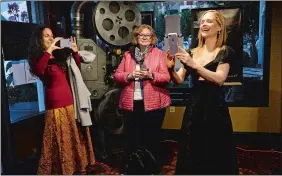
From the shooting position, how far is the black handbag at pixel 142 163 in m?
2.61

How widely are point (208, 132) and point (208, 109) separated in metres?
0.19

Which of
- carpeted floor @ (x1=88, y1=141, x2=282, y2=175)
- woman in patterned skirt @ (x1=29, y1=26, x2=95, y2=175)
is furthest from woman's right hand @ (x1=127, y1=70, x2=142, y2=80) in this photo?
carpeted floor @ (x1=88, y1=141, x2=282, y2=175)

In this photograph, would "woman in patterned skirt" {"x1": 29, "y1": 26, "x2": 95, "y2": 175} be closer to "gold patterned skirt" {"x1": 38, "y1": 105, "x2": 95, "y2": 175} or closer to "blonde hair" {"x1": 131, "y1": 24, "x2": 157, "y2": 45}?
"gold patterned skirt" {"x1": 38, "y1": 105, "x2": 95, "y2": 175}

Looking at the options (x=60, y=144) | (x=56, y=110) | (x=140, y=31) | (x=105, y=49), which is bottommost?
(x=60, y=144)

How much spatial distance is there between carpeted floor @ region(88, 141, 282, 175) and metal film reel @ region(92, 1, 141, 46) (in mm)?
1278

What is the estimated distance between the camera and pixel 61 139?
8.39ft

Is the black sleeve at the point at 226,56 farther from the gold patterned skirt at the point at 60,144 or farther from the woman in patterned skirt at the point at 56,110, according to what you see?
the gold patterned skirt at the point at 60,144

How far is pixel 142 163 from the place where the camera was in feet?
8.55

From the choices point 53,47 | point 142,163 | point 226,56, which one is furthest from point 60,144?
point 226,56

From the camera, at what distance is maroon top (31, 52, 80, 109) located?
Answer: 245 cm

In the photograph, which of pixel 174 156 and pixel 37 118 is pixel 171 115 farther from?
pixel 37 118

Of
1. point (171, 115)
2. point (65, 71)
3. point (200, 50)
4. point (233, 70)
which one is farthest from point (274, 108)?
point (65, 71)

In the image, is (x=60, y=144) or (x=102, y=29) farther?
(x=102, y=29)

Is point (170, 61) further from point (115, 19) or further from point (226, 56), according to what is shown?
point (115, 19)
